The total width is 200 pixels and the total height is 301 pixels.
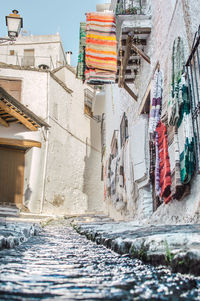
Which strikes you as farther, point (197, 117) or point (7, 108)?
point (7, 108)

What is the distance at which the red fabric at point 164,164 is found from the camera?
5.03 metres

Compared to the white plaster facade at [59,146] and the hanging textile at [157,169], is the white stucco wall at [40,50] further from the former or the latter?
the hanging textile at [157,169]

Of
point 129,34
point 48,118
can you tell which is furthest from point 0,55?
point 129,34

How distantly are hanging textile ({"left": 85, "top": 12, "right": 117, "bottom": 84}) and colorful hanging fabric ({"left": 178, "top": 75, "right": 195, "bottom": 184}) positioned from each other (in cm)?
398

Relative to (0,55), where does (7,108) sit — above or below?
below

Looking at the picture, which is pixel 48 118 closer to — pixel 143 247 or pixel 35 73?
pixel 35 73

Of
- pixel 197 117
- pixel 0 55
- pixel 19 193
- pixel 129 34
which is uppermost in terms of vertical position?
pixel 0 55

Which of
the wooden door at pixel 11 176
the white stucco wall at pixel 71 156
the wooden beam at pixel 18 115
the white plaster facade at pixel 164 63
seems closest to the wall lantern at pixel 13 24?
the white plaster facade at pixel 164 63

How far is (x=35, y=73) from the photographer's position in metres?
17.4

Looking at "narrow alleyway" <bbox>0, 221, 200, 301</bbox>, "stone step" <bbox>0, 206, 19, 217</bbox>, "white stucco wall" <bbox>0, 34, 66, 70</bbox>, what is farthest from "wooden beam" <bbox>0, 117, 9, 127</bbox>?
"white stucco wall" <bbox>0, 34, 66, 70</bbox>

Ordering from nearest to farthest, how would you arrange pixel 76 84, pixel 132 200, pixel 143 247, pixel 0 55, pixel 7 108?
1. pixel 143 247
2. pixel 132 200
3. pixel 7 108
4. pixel 76 84
5. pixel 0 55

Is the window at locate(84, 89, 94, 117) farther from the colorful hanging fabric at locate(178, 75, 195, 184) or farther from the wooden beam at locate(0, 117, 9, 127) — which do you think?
the colorful hanging fabric at locate(178, 75, 195, 184)

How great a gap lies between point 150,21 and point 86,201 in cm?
1396

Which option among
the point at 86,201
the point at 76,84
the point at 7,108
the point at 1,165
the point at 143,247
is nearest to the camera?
the point at 143,247
